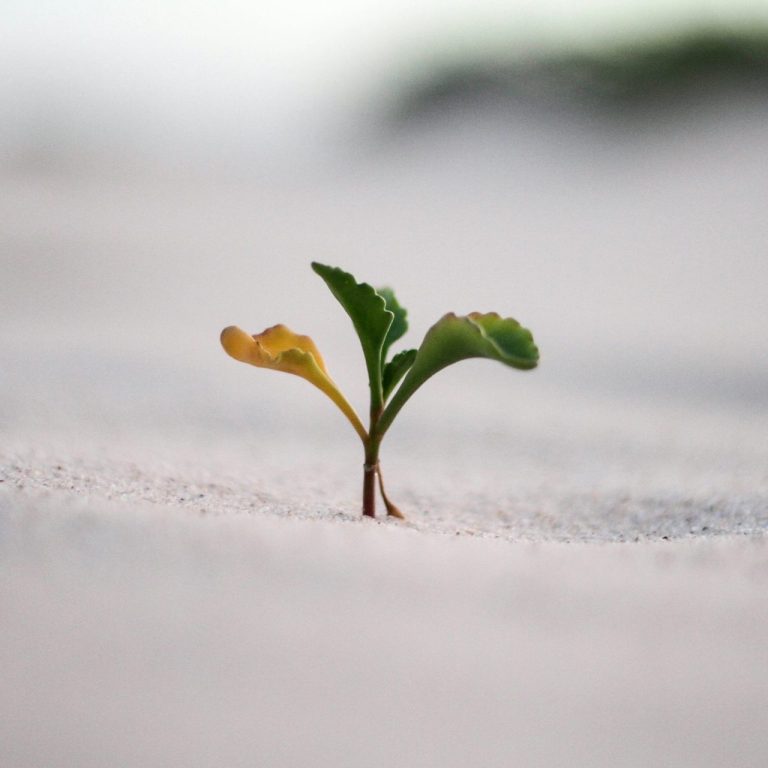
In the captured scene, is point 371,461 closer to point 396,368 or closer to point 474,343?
point 396,368

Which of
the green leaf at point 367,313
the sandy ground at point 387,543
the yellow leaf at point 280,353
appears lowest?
the sandy ground at point 387,543

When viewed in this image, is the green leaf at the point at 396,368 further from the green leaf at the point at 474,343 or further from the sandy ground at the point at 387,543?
the sandy ground at the point at 387,543

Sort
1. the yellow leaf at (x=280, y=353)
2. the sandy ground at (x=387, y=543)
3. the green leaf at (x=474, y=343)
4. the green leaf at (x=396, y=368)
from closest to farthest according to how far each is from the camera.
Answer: the sandy ground at (x=387, y=543)
the green leaf at (x=474, y=343)
the yellow leaf at (x=280, y=353)
the green leaf at (x=396, y=368)

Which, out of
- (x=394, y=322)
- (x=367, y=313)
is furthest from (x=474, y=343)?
(x=394, y=322)

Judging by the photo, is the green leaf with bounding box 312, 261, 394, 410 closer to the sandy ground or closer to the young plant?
the young plant

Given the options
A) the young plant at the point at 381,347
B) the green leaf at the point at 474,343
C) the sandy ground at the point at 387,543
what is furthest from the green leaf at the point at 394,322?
the sandy ground at the point at 387,543

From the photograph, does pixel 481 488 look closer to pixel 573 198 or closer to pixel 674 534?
pixel 674 534

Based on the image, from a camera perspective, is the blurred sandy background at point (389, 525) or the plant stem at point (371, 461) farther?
the plant stem at point (371, 461)
